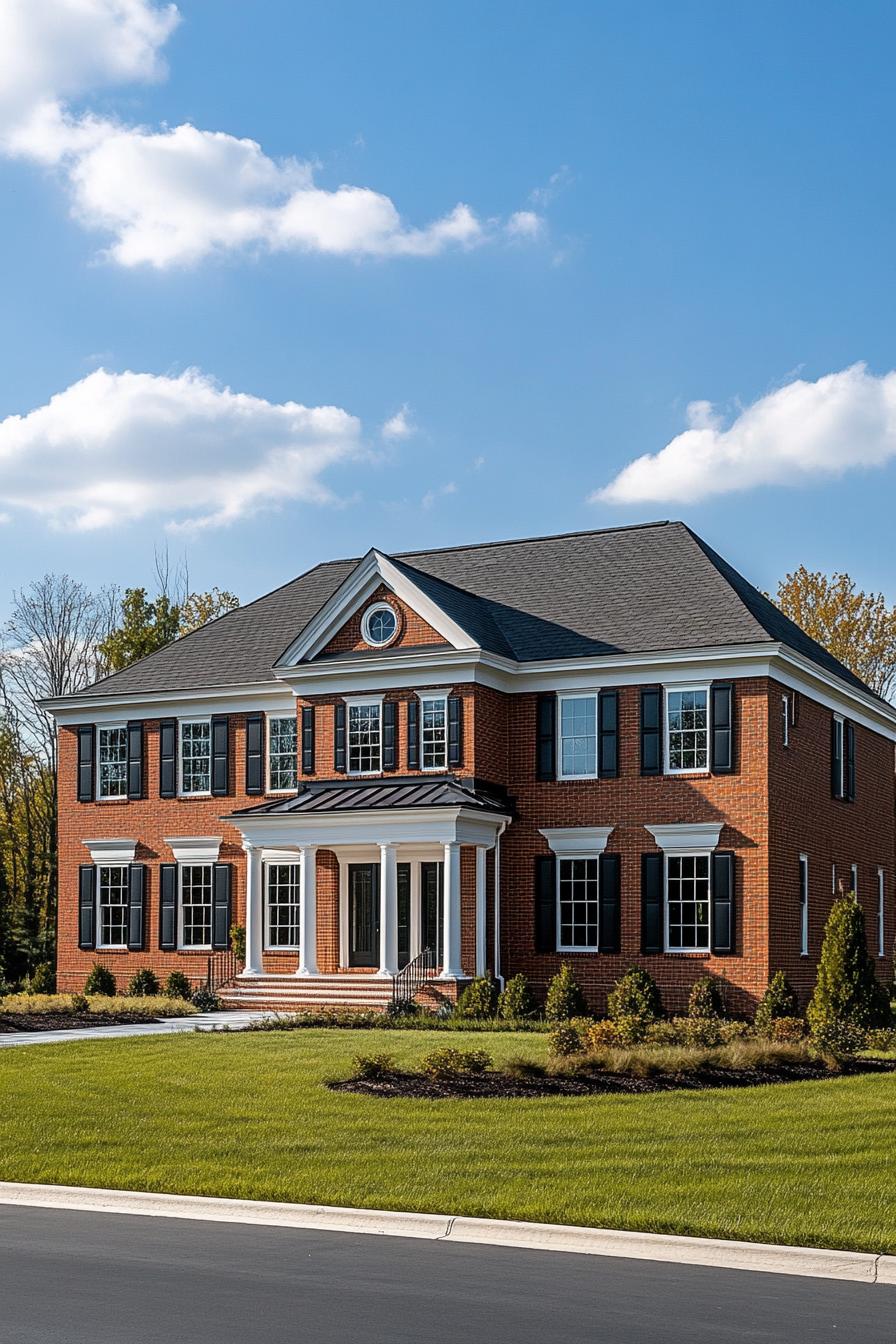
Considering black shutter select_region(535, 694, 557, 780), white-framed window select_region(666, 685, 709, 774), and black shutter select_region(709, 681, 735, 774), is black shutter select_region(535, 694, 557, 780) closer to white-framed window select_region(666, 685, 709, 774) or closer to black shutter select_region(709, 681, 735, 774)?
white-framed window select_region(666, 685, 709, 774)

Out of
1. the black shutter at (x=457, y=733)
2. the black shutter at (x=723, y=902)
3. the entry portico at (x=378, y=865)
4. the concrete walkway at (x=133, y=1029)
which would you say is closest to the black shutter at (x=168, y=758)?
the entry portico at (x=378, y=865)

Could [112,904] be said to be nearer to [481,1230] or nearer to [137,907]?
[137,907]

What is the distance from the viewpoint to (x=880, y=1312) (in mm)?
8539

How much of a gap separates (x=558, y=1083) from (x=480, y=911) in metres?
13.2

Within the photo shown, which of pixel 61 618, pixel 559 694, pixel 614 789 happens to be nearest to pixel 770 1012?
pixel 614 789

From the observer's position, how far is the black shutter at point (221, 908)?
3472cm

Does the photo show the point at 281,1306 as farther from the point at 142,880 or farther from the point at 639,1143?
the point at 142,880

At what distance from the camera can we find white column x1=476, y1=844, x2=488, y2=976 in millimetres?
30348

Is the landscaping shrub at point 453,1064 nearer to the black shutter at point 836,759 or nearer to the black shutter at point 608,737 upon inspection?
the black shutter at point 608,737

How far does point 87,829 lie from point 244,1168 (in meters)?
25.4

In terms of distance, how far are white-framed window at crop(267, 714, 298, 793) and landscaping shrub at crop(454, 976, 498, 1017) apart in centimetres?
768

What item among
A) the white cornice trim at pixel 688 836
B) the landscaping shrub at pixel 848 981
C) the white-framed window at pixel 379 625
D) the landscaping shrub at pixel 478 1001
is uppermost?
the white-framed window at pixel 379 625

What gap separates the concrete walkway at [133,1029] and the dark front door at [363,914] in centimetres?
364

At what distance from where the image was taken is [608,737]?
31.0 m
